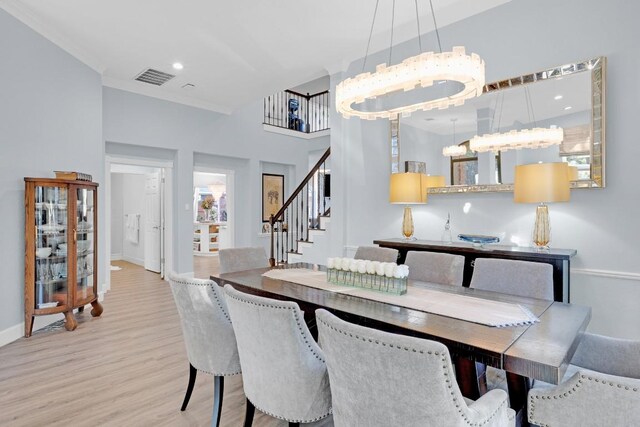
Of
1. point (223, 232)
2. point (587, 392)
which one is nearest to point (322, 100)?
point (223, 232)

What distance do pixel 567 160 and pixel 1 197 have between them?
16.7 feet

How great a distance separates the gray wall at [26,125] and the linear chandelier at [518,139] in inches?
177

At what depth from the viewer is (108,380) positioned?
107 inches

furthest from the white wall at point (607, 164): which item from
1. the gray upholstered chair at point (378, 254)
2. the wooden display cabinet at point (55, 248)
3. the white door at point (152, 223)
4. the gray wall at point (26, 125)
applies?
the white door at point (152, 223)

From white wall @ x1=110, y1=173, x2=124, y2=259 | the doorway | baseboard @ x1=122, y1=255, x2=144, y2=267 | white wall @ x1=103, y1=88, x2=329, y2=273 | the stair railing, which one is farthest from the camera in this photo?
white wall @ x1=110, y1=173, x2=124, y2=259

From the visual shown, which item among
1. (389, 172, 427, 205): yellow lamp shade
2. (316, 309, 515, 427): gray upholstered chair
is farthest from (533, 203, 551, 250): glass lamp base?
(316, 309, 515, 427): gray upholstered chair

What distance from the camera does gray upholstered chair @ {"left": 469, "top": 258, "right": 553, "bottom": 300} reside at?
2.28 meters

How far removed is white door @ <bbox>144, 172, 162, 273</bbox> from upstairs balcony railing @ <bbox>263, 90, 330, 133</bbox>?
8.61 ft

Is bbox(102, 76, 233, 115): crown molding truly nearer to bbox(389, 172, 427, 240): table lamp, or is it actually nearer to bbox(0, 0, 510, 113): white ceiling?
bbox(0, 0, 510, 113): white ceiling

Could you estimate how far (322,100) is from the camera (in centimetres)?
894

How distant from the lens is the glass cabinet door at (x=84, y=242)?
402 centimetres

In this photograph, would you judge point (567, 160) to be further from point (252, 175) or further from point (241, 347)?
point (252, 175)

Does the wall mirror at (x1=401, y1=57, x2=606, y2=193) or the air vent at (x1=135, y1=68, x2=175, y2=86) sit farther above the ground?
the air vent at (x1=135, y1=68, x2=175, y2=86)

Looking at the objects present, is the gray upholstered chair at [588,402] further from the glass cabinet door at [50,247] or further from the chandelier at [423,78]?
the glass cabinet door at [50,247]
